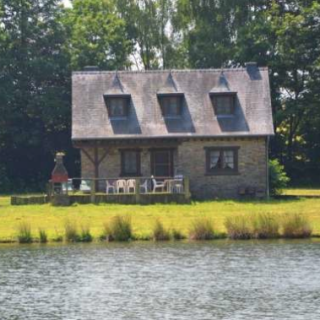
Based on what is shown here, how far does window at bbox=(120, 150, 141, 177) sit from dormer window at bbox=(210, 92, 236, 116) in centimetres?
420

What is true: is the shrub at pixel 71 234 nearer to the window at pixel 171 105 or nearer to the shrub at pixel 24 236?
the shrub at pixel 24 236

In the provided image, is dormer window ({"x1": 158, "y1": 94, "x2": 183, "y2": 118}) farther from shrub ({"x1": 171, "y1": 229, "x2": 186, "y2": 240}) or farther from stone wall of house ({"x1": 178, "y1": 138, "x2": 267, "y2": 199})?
shrub ({"x1": 171, "y1": 229, "x2": 186, "y2": 240})

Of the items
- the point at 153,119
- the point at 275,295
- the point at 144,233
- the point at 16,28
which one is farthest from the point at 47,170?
the point at 275,295

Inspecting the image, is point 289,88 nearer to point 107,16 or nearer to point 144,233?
point 107,16

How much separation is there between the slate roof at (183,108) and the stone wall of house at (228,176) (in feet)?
1.97

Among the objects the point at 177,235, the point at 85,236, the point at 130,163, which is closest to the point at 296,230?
the point at 177,235

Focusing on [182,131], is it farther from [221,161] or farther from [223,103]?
[223,103]

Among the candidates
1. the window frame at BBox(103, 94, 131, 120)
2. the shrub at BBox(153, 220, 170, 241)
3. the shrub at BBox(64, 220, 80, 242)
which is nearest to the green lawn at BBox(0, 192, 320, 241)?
the shrub at BBox(153, 220, 170, 241)

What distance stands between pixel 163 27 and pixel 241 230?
4181 centimetres

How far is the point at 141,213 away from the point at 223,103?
12.6m

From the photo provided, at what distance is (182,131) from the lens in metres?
52.6

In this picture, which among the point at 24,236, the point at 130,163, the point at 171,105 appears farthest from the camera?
the point at 171,105

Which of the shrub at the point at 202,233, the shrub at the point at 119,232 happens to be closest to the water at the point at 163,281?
the shrub at the point at 202,233

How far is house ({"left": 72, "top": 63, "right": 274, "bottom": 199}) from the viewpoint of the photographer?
52375 mm
